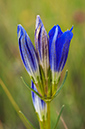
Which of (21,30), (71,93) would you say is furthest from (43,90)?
(71,93)

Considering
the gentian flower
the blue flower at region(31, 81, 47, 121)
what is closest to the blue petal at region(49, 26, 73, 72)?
the gentian flower

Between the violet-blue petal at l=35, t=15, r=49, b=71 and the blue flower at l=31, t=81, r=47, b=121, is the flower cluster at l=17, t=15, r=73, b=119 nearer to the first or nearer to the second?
the violet-blue petal at l=35, t=15, r=49, b=71

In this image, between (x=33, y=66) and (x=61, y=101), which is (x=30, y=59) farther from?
(x=61, y=101)

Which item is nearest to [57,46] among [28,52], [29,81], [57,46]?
[57,46]

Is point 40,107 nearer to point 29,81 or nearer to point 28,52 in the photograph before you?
point 28,52

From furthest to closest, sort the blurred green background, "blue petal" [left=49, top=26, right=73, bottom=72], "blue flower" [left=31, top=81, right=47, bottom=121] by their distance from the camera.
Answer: the blurred green background, "blue flower" [left=31, top=81, right=47, bottom=121], "blue petal" [left=49, top=26, right=73, bottom=72]

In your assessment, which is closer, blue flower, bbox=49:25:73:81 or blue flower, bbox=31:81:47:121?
blue flower, bbox=49:25:73:81

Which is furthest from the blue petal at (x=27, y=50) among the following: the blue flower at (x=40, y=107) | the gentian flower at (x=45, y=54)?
the blue flower at (x=40, y=107)

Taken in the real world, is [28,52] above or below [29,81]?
above
